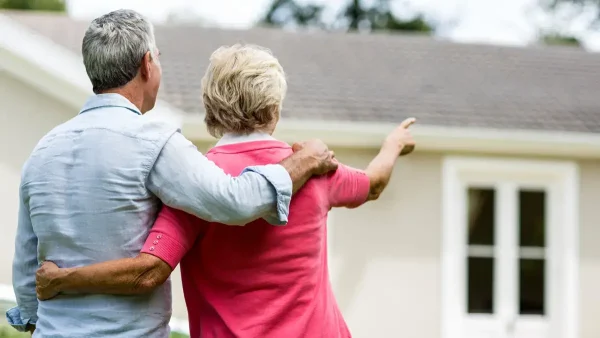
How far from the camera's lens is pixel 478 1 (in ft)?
130

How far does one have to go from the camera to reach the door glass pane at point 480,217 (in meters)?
9.34

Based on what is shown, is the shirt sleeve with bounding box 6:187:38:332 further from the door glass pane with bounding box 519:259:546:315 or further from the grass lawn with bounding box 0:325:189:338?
the door glass pane with bounding box 519:259:546:315

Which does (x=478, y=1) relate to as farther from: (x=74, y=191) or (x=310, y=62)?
(x=74, y=191)

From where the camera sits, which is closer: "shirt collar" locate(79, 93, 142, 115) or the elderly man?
the elderly man

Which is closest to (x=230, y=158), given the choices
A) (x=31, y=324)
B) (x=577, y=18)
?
(x=31, y=324)

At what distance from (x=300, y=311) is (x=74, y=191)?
0.70 meters

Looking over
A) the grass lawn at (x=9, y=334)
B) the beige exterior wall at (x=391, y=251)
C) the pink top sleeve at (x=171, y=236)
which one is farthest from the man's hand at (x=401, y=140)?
the beige exterior wall at (x=391, y=251)

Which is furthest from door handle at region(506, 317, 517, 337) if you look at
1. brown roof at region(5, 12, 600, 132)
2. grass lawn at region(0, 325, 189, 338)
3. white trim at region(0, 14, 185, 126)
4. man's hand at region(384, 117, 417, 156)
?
man's hand at region(384, 117, 417, 156)

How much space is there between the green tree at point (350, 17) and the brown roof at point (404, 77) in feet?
68.5

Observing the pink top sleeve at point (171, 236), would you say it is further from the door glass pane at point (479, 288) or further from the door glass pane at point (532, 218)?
the door glass pane at point (532, 218)

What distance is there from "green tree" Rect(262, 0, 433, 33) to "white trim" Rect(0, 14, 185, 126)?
26.9m

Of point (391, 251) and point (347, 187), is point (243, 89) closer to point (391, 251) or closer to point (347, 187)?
point (347, 187)

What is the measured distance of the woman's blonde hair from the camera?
2.50 m

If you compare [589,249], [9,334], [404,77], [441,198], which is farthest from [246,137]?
[404,77]
